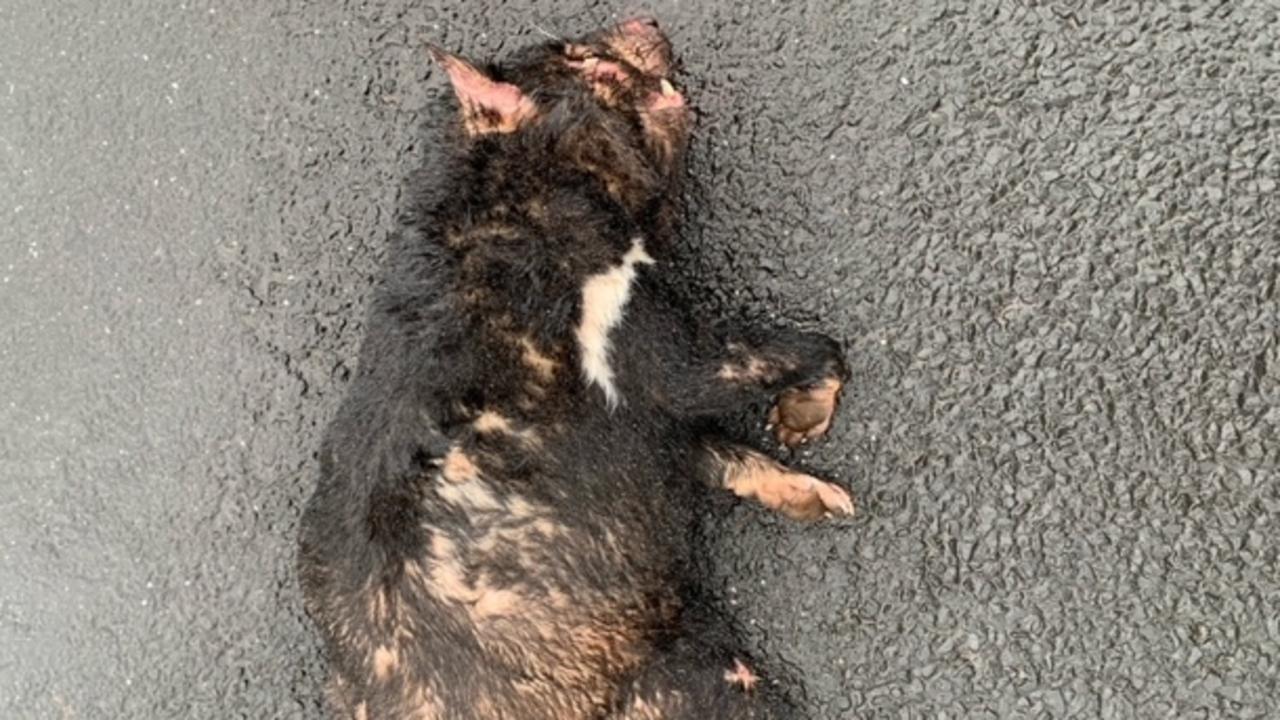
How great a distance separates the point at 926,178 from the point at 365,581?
1994 millimetres

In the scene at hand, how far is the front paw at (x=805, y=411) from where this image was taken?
11.1 ft

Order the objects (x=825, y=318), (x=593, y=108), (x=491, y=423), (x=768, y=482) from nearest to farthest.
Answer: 1. (x=491, y=423)
2. (x=593, y=108)
3. (x=768, y=482)
4. (x=825, y=318)

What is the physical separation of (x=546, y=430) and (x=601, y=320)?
0.35 m

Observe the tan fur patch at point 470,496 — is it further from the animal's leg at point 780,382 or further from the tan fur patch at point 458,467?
the animal's leg at point 780,382

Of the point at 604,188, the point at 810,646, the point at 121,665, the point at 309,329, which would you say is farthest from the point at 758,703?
the point at 121,665

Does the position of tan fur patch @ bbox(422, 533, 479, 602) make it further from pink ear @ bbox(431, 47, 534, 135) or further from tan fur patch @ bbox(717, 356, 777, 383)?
pink ear @ bbox(431, 47, 534, 135)

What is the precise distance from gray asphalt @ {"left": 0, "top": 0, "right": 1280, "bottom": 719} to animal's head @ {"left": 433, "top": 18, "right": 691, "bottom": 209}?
239 millimetres

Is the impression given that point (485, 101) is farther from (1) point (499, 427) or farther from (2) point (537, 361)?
(1) point (499, 427)

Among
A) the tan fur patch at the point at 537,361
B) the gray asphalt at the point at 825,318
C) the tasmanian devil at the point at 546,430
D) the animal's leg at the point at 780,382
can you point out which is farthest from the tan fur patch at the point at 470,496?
the gray asphalt at the point at 825,318

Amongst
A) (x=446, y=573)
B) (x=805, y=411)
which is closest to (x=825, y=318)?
(x=805, y=411)

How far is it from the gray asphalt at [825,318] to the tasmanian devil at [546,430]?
0.25m

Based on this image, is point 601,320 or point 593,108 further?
point 593,108

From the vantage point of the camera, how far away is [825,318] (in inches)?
139

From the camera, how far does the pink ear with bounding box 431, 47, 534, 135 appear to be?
310 cm
